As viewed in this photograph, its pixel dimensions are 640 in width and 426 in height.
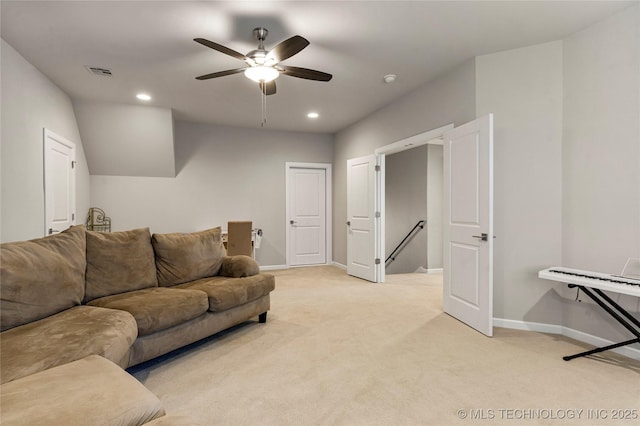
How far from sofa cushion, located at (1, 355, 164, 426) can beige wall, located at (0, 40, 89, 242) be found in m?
2.47

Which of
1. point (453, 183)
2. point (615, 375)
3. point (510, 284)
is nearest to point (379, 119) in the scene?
point (453, 183)

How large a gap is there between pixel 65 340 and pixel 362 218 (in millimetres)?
4175

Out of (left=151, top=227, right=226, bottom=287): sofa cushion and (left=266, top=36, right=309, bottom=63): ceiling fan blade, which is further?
(left=151, top=227, right=226, bottom=287): sofa cushion

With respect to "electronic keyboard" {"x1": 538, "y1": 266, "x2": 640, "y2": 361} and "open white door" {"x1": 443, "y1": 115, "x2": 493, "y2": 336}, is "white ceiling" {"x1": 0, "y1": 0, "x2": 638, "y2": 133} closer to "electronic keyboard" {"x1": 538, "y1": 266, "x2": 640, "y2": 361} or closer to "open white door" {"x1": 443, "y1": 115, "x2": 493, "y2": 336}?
"open white door" {"x1": 443, "y1": 115, "x2": 493, "y2": 336}

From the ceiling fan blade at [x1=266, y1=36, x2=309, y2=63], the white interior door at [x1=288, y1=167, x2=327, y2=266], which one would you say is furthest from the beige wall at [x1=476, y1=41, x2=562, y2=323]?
the white interior door at [x1=288, y1=167, x2=327, y2=266]

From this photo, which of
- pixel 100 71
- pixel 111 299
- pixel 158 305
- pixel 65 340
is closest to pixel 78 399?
pixel 65 340

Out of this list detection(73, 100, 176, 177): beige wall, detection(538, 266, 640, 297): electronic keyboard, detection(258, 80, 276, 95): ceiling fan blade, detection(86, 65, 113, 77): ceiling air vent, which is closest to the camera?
detection(538, 266, 640, 297): electronic keyboard

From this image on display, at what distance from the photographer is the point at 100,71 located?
3533 millimetres

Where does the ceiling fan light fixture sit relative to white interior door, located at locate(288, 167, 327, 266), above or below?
above

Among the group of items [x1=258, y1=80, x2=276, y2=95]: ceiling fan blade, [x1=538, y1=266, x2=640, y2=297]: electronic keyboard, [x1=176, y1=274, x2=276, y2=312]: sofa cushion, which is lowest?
[x1=176, y1=274, x2=276, y2=312]: sofa cushion

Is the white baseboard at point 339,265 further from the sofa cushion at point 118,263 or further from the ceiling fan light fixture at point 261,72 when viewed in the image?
the ceiling fan light fixture at point 261,72

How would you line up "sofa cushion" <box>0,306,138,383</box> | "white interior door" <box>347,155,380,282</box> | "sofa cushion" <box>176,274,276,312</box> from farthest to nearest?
"white interior door" <box>347,155,380,282</box>
"sofa cushion" <box>176,274,276,312</box>
"sofa cushion" <box>0,306,138,383</box>

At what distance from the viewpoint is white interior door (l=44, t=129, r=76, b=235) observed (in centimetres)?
363

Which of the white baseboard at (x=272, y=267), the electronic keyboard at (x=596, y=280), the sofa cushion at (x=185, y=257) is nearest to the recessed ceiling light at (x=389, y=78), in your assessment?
the electronic keyboard at (x=596, y=280)
